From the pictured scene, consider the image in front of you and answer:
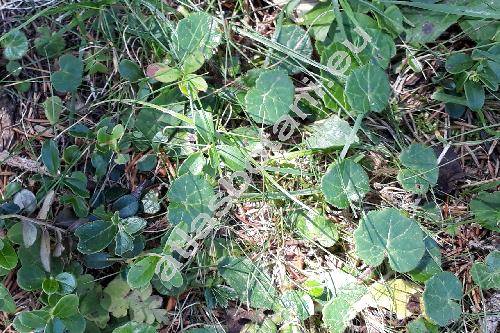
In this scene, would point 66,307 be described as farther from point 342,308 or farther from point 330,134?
point 330,134

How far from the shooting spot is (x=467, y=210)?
1.89m

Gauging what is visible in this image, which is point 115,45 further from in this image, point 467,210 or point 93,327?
point 467,210

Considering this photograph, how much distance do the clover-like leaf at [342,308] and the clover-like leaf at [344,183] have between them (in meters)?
0.27

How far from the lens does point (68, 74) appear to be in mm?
1891

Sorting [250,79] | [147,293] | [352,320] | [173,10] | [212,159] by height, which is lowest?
[352,320]

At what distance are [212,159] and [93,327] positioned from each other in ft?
2.03

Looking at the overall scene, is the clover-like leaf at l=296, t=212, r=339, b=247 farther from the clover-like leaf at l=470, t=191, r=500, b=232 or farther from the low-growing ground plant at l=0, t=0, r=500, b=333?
the clover-like leaf at l=470, t=191, r=500, b=232

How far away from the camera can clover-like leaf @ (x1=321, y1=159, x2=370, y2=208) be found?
1771 millimetres

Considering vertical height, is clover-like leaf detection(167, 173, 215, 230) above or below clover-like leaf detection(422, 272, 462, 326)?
above

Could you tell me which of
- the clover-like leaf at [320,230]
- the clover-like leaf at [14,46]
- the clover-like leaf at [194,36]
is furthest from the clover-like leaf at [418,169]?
the clover-like leaf at [14,46]

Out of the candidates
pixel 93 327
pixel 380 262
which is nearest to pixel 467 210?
pixel 380 262

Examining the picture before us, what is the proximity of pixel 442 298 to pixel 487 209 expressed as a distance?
0.33 metres

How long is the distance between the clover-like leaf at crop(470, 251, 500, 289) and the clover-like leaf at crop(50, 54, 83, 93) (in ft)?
4.62

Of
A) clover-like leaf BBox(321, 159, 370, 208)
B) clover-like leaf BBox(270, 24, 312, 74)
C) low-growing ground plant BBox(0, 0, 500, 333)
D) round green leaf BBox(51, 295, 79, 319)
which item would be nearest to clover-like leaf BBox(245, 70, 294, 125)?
low-growing ground plant BBox(0, 0, 500, 333)
